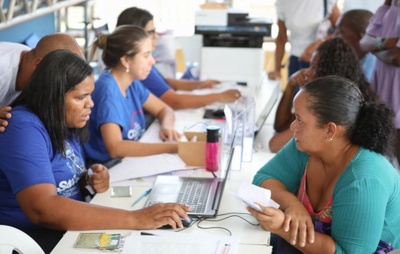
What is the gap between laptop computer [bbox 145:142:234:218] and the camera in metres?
2.15

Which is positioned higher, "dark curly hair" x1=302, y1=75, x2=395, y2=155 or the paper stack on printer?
"dark curly hair" x1=302, y1=75, x2=395, y2=155

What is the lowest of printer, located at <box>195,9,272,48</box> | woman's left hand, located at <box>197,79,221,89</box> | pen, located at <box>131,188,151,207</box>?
woman's left hand, located at <box>197,79,221,89</box>

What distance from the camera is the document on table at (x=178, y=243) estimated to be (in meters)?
1.82

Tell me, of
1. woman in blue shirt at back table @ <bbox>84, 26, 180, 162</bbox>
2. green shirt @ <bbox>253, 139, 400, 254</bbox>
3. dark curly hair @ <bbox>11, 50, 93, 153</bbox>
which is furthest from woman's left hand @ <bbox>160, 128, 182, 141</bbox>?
green shirt @ <bbox>253, 139, 400, 254</bbox>

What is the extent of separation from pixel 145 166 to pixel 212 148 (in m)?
0.30

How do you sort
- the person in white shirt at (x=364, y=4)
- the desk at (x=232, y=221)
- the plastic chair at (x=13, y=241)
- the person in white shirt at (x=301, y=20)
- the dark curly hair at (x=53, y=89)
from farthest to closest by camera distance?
1. the person in white shirt at (x=364, y=4)
2. the person in white shirt at (x=301, y=20)
3. the dark curly hair at (x=53, y=89)
4. the desk at (x=232, y=221)
5. the plastic chair at (x=13, y=241)

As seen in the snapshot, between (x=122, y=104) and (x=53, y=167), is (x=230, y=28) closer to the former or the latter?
(x=122, y=104)

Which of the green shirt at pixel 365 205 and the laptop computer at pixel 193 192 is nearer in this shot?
the green shirt at pixel 365 205

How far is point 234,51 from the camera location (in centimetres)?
434

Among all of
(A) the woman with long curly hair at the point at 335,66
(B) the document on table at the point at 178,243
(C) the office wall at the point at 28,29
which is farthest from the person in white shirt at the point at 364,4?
(B) the document on table at the point at 178,243

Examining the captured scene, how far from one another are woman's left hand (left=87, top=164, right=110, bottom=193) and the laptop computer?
0.20 metres

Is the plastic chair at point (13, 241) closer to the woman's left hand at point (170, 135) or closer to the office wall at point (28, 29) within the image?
the woman's left hand at point (170, 135)

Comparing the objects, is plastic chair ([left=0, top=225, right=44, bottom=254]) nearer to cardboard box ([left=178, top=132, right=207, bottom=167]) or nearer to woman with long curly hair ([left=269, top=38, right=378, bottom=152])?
cardboard box ([left=178, top=132, right=207, bottom=167])

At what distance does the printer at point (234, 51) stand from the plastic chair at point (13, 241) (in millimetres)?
2761
